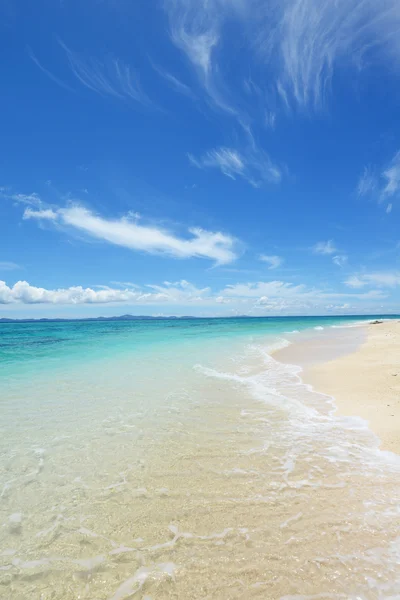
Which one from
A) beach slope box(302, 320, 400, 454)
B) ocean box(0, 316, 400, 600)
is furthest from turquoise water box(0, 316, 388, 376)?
beach slope box(302, 320, 400, 454)

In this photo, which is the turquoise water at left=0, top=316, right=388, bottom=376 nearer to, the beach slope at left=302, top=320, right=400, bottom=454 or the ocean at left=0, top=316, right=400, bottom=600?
the ocean at left=0, top=316, right=400, bottom=600

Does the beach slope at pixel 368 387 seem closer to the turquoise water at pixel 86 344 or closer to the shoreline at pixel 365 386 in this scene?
the shoreline at pixel 365 386

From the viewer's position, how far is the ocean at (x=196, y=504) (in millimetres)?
3717

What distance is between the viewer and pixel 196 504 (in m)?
5.19

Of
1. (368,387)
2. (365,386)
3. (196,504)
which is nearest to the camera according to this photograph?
(196,504)

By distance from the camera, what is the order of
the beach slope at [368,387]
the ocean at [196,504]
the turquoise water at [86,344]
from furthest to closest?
the turquoise water at [86,344] < the beach slope at [368,387] < the ocean at [196,504]

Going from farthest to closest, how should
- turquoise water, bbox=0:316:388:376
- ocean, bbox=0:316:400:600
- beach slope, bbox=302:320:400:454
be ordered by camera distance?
1. turquoise water, bbox=0:316:388:376
2. beach slope, bbox=302:320:400:454
3. ocean, bbox=0:316:400:600

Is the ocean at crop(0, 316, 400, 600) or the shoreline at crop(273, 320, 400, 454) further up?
the shoreline at crop(273, 320, 400, 454)

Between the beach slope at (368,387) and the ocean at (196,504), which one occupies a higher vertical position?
the beach slope at (368,387)

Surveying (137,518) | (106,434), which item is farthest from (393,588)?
(106,434)

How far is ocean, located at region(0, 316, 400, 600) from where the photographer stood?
3717mm

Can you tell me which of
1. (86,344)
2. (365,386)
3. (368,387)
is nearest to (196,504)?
(368,387)

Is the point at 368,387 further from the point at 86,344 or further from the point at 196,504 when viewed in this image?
the point at 86,344

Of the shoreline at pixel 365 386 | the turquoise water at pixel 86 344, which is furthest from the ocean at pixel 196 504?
the turquoise water at pixel 86 344
